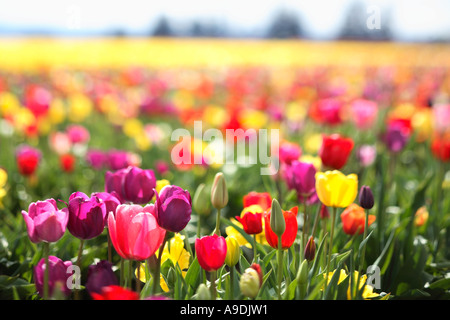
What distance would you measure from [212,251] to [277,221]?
14 cm

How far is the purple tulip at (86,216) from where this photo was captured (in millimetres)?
958

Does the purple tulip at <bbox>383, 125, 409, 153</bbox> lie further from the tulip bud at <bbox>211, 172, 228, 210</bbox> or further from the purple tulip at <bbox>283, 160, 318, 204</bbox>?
the tulip bud at <bbox>211, 172, 228, 210</bbox>

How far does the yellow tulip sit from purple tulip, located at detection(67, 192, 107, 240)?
0.47 metres

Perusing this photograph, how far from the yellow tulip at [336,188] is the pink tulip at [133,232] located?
1.30 feet

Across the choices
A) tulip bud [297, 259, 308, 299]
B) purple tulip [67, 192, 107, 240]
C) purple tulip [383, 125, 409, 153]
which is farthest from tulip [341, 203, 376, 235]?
purple tulip [383, 125, 409, 153]

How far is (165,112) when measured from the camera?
3.77m

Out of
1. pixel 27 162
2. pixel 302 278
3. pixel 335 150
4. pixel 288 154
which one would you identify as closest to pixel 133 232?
pixel 302 278

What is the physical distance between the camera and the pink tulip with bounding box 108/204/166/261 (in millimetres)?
913

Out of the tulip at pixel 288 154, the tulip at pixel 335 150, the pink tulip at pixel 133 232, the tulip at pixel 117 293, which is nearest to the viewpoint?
the tulip at pixel 117 293

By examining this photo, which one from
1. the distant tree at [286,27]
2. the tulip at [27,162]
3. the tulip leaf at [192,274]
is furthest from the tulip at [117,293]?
the distant tree at [286,27]

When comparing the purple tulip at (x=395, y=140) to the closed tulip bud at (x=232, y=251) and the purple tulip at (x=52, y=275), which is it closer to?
the closed tulip bud at (x=232, y=251)

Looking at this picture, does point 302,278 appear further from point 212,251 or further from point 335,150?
point 335,150

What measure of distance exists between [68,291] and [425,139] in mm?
2390
